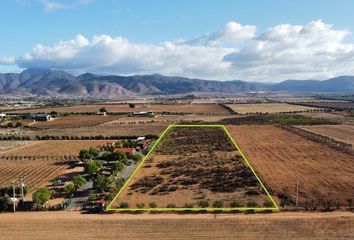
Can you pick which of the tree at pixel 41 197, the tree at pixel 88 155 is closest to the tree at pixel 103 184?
the tree at pixel 41 197

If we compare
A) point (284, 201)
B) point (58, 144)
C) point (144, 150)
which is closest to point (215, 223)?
point (284, 201)

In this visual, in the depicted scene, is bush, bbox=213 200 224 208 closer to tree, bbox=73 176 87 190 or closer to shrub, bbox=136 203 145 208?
shrub, bbox=136 203 145 208

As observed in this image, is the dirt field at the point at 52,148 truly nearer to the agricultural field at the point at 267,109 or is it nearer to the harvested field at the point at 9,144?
the harvested field at the point at 9,144

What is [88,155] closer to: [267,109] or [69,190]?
[69,190]

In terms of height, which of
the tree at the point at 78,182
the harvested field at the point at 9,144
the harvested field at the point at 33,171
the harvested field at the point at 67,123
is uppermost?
the harvested field at the point at 67,123

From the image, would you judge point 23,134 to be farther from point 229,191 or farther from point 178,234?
point 178,234

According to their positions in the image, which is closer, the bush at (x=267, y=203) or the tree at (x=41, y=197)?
the bush at (x=267, y=203)
